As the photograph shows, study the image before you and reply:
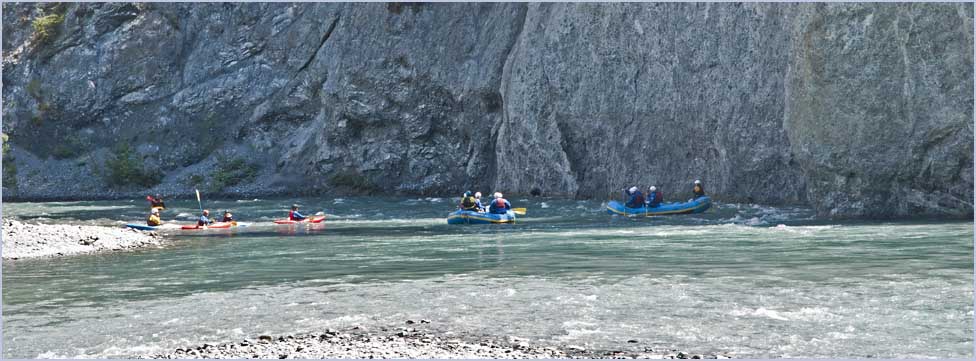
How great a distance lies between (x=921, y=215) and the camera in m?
36.7

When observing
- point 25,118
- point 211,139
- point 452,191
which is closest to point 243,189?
point 211,139

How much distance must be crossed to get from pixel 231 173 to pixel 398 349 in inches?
2789

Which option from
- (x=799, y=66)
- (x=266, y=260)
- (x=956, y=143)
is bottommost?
(x=266, y=260)

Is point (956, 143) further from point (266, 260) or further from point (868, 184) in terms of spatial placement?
point (266, 260)

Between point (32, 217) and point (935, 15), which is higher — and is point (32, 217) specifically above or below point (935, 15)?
below

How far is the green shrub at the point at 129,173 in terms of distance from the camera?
8372 centimetres

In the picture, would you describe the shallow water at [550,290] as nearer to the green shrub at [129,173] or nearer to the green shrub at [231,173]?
Answer: the green shrub at [231,173]

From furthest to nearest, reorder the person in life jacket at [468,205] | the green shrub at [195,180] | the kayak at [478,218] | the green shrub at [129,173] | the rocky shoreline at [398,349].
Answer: the green shrub at [129,173] → the green shrub at [195,180] → the person in life jacket at [468,205] → the kayak at [478,218] → the rocky shoreline at [398,349]

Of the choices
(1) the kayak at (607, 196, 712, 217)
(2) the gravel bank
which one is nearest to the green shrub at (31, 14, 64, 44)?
(2) the gravel bank

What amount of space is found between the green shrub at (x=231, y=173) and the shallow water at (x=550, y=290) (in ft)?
157

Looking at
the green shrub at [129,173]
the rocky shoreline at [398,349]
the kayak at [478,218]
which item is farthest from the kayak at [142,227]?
the green shrub at [129,173]

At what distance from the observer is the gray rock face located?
36.9 metres

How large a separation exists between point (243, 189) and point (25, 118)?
970 inches

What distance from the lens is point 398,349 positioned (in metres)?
14.4
